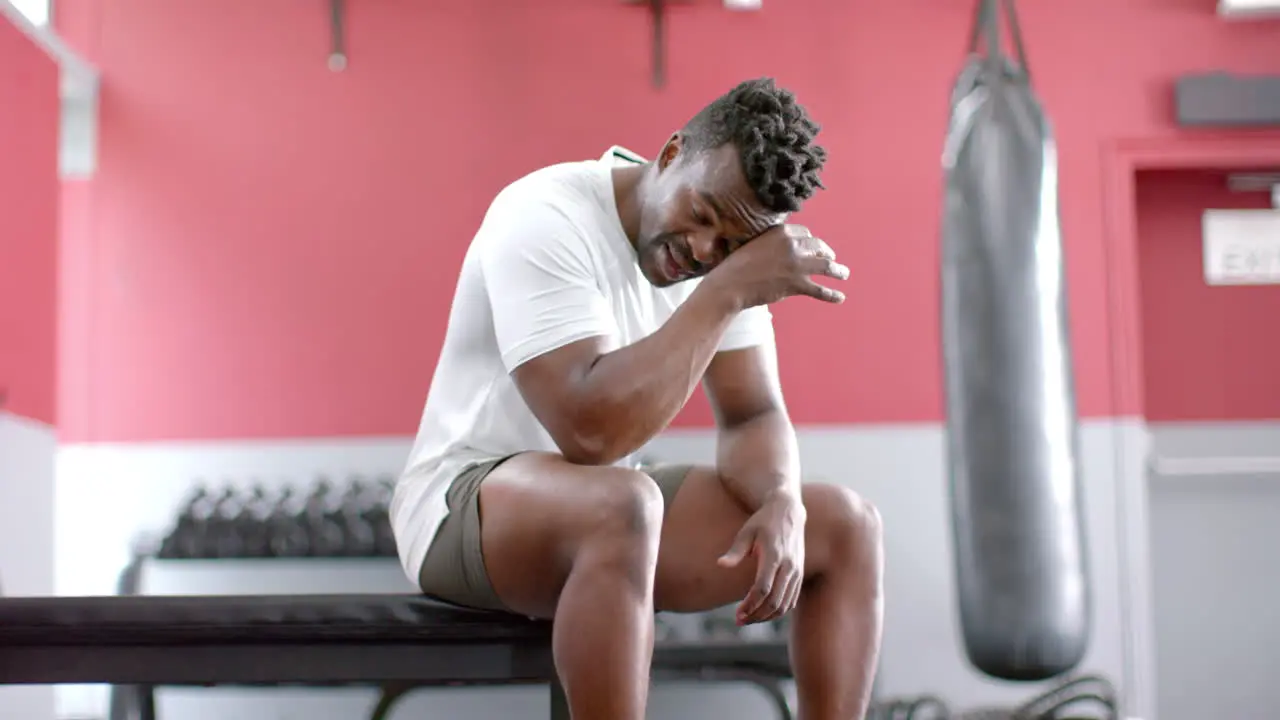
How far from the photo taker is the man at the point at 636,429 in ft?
3.99

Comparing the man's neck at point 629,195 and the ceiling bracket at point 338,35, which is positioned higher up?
the ceiling bracket at point 338,35

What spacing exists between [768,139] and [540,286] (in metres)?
0.30

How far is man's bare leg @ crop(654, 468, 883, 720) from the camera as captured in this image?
1.32 meters

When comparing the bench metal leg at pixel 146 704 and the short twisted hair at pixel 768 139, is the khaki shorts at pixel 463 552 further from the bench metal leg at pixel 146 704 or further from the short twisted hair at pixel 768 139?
the bench metal leg at pixel 146 704

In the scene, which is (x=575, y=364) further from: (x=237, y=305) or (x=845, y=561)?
(x=237, y=305)

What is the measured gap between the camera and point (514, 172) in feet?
12.7

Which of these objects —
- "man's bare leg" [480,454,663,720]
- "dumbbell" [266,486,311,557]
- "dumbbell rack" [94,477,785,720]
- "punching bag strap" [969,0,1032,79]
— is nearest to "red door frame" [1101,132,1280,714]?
"dumbbell rack" [94,477,785,720]

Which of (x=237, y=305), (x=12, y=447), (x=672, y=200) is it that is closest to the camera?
(x=672, y=200)

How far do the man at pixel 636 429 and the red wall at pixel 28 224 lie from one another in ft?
6.82

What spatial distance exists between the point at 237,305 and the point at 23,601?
94.7 inches

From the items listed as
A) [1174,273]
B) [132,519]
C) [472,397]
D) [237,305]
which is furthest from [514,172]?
[472,397]

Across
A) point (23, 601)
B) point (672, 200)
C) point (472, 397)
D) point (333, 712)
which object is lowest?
point (333, 712)

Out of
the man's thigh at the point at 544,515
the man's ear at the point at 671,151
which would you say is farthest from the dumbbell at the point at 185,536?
the man's ear at the point at 671,151

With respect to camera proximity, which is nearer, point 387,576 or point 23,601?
point 23,601
